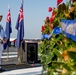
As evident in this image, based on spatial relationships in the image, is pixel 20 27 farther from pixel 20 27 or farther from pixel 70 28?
pixel 70 28

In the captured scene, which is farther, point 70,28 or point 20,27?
point 20,27

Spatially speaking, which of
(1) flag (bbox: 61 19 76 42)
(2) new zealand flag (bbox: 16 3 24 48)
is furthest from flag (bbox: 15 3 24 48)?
(1) flag (bbox: 61 19 76 42)

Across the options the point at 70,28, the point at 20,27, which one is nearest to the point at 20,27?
the point at 20,27

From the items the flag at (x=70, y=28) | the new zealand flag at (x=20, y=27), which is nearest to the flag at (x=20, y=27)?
the new zealand flag at (x=20, y=27)

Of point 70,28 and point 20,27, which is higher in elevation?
point 20,27

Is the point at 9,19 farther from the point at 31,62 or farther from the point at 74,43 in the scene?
the point at 74,43

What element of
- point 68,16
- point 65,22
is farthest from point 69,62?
point 68,16

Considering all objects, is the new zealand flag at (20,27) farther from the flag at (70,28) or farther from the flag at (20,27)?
the flag at (70,28)

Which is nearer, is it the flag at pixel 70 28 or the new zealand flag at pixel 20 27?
the flag at pixel 70 28

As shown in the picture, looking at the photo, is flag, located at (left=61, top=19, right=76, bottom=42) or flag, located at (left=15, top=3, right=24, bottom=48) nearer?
flag, located at (left=61, top=19, right=76, bottom=42)

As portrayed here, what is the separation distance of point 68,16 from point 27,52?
10816 millimetres

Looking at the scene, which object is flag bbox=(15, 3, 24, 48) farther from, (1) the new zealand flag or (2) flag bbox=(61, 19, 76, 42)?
(2) flag bbox=(61, 19, 76, 42)

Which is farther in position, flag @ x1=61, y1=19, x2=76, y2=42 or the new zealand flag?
the new zealand flag

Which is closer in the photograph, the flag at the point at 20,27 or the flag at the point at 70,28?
the flag at the point at 70,28
